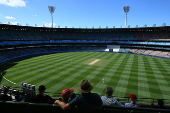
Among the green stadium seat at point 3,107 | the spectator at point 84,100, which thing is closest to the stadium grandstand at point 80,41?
the green stadium seat at point 3,107

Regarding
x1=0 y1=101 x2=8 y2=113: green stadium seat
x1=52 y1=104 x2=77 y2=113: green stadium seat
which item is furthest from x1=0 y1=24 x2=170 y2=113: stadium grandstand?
x1=52 y1=104 x2=77 y2=113: green stadium seat

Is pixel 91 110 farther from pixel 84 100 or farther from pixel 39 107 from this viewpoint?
pixel 39 107

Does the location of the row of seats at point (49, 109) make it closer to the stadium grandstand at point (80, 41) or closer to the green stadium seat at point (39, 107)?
the green stadium seat at point (39, 107)

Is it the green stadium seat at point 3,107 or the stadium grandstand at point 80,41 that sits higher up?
the stadium grandstand at point 80,41

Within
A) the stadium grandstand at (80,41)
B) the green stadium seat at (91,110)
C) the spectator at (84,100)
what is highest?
the stadium grandstand at (80,41)

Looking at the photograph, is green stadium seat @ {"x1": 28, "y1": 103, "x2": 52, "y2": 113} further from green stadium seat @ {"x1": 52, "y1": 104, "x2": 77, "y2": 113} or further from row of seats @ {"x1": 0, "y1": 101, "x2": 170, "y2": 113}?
green stadium seat @ {"x1": 52, "y1": 104, "x2": 77, "y2": 113}

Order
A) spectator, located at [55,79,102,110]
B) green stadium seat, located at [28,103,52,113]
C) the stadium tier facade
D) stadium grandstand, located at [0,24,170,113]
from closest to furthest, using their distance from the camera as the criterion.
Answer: spectator, located at [55,79,102,110] < green stadium seat, located at [28,103,52,113] < stadium grandstand, located at [0,24,170,113] < the stadium tier facade

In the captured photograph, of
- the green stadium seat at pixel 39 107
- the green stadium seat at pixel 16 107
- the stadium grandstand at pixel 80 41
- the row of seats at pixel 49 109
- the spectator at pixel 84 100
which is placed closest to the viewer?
the row of seats at pixel 49 109

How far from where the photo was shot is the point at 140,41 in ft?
238

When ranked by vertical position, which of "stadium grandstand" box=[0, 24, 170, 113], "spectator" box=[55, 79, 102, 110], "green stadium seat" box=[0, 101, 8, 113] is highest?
"stadium grandstand" box=[0, 24, 170, 113]

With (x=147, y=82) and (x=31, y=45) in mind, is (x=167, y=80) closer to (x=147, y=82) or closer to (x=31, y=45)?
(x=147, y=82)

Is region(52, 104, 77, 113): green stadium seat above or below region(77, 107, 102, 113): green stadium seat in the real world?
below

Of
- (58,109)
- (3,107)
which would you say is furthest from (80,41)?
(58,109)

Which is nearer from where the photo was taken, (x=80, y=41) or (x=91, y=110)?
(x=91, y=110)
